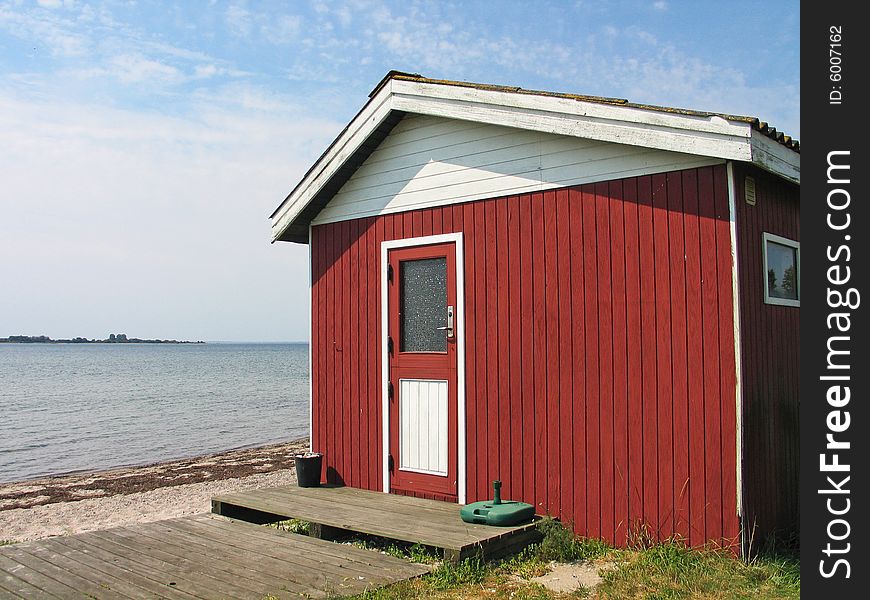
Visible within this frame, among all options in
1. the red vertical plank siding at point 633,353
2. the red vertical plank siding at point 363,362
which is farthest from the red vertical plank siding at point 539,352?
the red vertical plank siding at point 363,362

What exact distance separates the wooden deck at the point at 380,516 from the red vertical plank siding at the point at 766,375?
5.97ft

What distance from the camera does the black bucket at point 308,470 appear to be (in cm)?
841

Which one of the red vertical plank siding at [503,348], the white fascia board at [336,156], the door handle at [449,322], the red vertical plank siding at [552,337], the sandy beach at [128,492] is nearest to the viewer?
the red vertical plank siding at [552,337]

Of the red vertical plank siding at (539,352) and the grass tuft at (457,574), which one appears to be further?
the red vertical plank siding at (539,352)

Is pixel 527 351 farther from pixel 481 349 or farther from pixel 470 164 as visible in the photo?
pixel 470 164

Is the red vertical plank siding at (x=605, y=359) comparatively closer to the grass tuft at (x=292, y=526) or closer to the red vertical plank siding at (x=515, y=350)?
the red vertical plank siding at (x=515, y=350)

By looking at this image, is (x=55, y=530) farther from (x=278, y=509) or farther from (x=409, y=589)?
(x=409, y=589)

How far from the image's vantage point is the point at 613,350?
21.0 feet

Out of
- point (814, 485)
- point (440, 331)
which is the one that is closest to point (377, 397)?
point (440, 331)

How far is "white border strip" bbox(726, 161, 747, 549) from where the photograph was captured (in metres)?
5.64

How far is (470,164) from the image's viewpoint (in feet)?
24.4

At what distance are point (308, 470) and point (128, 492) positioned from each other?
257 inches

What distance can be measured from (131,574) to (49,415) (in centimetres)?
2870

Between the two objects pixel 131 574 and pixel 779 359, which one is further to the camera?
pixel 779 359
